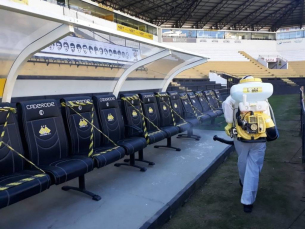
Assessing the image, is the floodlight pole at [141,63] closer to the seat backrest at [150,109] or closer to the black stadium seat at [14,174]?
the seat backrest at [150,109]

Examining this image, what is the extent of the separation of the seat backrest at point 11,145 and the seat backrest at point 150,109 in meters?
2.49

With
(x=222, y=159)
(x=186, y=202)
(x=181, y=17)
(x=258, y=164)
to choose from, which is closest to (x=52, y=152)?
(x=186, y=202)

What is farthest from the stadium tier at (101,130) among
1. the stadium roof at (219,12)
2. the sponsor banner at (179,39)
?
the sponsor banner at (179,39)

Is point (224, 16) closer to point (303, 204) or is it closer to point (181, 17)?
point (181, 17)

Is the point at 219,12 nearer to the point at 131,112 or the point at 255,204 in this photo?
the point at 131,112

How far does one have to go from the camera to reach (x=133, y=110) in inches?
180

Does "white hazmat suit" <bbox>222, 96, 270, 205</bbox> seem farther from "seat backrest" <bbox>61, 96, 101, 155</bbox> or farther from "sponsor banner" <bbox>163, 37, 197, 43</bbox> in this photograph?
"sponsor banner" <bbox>163, 37, 197, 43</bbox>

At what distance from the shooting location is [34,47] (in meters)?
3.62

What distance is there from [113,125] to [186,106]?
2875 millimetres

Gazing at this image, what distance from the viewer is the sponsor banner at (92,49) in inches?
210

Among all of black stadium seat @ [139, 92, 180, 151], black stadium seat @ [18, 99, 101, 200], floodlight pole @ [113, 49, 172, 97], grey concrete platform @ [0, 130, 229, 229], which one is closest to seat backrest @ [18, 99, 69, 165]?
black stadium seat @ [18, 99, 101, 200]

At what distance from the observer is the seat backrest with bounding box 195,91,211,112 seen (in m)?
7.34

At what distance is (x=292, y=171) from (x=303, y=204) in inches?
44.5

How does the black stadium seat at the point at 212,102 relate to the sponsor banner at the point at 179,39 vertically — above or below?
below
